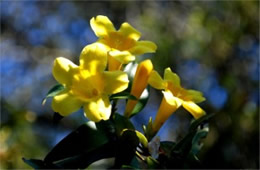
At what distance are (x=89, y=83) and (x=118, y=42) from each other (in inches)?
6.4

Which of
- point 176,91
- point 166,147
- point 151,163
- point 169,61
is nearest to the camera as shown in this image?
point 151,163

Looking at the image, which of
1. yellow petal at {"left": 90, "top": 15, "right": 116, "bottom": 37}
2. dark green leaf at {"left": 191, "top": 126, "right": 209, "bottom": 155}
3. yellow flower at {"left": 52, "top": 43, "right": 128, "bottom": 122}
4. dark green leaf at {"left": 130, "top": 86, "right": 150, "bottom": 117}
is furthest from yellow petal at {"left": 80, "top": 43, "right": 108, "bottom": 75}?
dark green leaf at {"left": 191, "top": 126, "right": 209, "bottom": 155}

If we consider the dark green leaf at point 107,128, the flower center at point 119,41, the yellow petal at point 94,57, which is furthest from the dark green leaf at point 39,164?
the flower center at point 119,41

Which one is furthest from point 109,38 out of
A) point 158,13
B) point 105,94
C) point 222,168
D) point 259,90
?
point 158,13

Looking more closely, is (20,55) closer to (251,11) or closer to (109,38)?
(251,11)

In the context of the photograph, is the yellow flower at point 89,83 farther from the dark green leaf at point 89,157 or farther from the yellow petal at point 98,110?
the dark green leaf at point 89,157

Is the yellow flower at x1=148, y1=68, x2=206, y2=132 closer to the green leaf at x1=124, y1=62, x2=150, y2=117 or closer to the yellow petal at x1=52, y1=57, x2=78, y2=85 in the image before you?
the green leaf at x1=124, y1=62, x2=150, y2=117

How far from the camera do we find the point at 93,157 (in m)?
1.04

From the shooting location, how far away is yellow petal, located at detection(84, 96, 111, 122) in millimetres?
964

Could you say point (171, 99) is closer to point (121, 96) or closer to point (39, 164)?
point (121, 96)

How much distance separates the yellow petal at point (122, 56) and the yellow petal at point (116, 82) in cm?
4

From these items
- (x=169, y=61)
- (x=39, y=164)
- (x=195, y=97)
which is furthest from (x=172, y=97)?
(x=169, y=61)

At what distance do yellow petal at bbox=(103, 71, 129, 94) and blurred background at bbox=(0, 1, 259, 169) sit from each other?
0.76 meters

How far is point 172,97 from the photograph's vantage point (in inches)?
43.6
